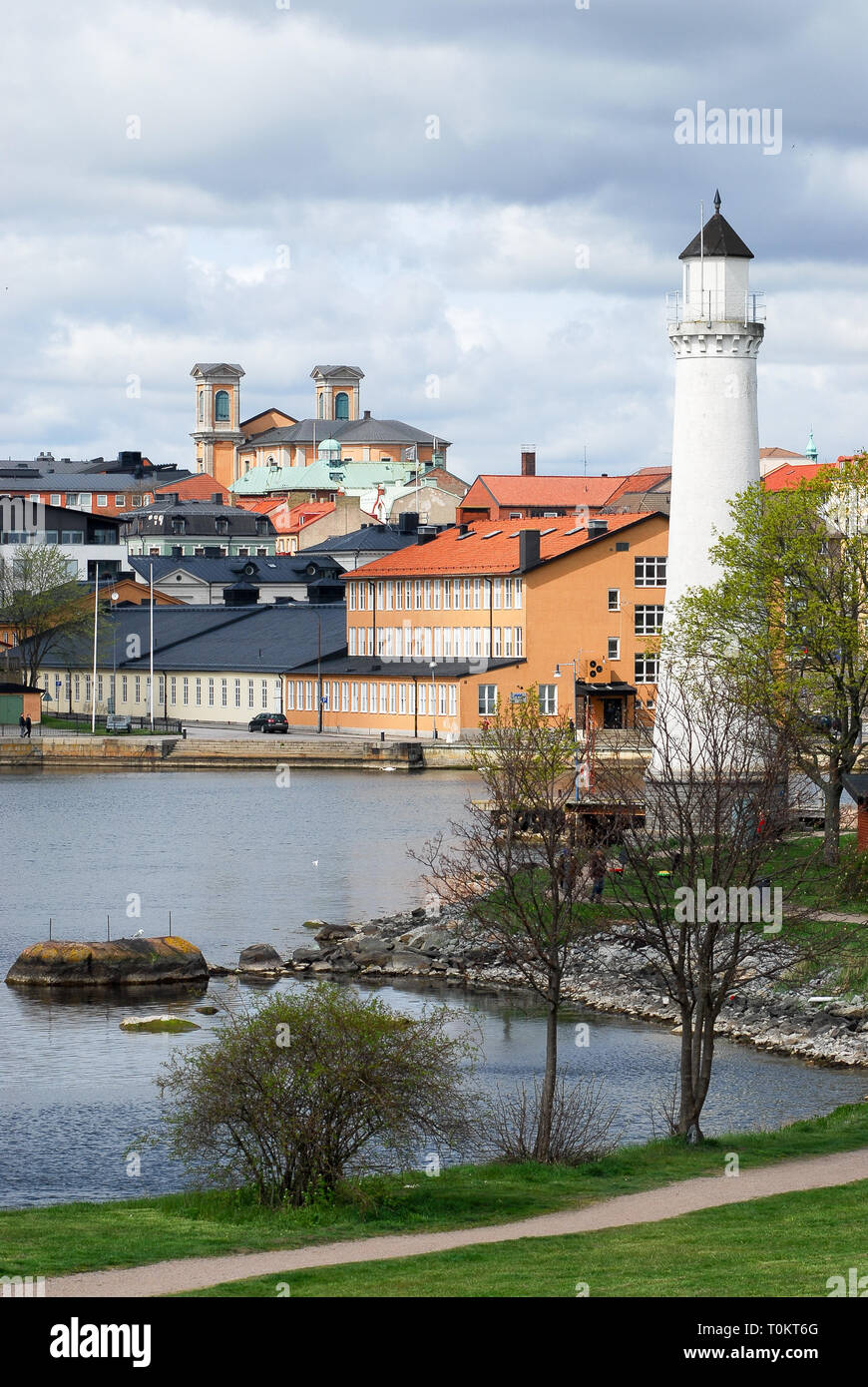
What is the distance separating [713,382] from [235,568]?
2756 inches

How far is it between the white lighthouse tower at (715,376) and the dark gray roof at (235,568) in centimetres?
6550

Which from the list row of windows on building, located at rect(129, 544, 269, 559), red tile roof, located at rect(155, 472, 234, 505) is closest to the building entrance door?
row of windows on building, located at rect(129, 544, 269, 559)

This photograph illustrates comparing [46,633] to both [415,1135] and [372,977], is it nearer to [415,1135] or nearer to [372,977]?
[372,977]

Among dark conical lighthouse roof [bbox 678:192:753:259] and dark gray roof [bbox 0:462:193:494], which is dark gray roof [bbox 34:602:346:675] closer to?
dark conical lighthouse roof [bbox 678:192:753:259]

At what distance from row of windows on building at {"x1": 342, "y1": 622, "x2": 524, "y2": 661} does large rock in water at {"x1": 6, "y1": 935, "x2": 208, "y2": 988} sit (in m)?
44.0

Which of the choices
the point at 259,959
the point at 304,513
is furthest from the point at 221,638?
the point at 304,513

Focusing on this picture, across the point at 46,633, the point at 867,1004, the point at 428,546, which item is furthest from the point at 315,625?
the point at 867,1004

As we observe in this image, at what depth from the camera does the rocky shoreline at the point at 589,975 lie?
26625 mm

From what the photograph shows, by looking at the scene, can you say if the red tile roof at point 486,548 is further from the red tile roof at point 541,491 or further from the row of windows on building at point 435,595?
the red tile roof at point 541,491

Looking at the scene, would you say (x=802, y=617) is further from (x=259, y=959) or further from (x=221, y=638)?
(x=221, y=638)

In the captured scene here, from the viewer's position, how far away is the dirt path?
514 inches

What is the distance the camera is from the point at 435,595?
261ft

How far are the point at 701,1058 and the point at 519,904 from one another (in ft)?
7.63

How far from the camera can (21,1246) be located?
1469cm
